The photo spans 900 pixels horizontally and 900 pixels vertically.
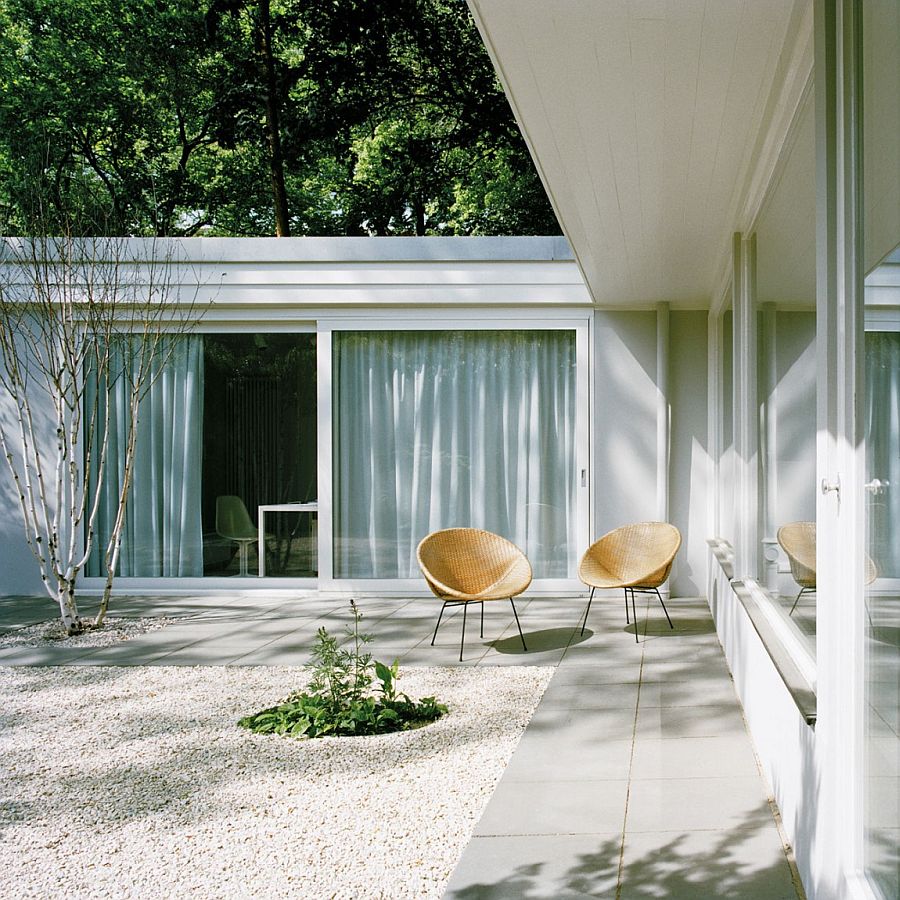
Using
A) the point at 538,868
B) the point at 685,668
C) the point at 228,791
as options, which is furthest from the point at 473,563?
the point at 538,868

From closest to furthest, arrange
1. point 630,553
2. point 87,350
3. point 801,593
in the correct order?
point 801,593
point 630,553
point 87,350

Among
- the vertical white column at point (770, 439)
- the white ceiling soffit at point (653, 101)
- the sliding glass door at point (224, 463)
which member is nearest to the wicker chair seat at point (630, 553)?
the white ceiling soffit at point (653, 101)

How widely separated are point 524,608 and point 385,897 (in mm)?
4946

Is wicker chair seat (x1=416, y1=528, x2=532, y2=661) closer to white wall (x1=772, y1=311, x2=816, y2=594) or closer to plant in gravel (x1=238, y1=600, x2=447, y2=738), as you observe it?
plant in gravel (x1=238, y1=600, x2=447, y2=738)

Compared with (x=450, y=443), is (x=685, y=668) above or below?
below

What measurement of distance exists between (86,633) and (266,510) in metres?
2.18

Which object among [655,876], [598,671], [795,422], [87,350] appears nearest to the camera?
[655,876]

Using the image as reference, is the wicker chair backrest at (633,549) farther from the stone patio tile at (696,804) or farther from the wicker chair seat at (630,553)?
the stone patio tile at (696,804)

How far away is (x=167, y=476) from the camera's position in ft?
28.0

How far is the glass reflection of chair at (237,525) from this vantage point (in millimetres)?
8469

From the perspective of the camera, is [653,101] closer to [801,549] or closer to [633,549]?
[801,549]

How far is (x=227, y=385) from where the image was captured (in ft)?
27.9

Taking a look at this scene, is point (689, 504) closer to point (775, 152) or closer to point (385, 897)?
point (775, 152)

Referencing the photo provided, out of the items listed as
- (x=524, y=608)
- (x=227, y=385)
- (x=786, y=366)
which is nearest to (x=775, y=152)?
(x=786, y=366)
